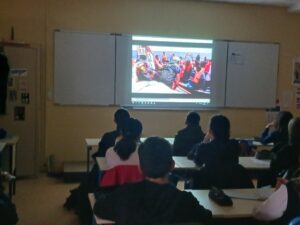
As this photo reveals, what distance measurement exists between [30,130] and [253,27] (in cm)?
405

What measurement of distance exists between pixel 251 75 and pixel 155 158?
5.52 meters

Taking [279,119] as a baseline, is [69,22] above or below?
above

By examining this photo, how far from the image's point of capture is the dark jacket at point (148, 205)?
1981mm

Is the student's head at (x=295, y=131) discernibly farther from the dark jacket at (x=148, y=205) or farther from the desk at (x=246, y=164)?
the dark jacket at (x=148, y=205)

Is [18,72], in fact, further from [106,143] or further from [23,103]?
[106,143]

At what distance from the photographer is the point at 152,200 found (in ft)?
6.53

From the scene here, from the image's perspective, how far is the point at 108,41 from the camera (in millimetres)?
6605

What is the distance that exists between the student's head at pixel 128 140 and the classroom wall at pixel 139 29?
2870 mm

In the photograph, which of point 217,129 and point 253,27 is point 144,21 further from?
point 217,129

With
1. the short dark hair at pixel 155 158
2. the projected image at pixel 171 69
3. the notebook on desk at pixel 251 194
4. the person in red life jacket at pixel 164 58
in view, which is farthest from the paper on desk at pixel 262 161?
the person in red life jacket at pixel 164 58

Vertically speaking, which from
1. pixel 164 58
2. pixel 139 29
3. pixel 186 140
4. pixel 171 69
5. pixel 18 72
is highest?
pixel 139 29

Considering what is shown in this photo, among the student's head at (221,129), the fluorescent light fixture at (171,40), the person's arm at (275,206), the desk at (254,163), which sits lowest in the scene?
the desk at (254,163)

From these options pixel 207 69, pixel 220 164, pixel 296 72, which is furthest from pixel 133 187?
pixel 296 72

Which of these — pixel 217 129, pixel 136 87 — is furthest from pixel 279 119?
pixel 136 87
